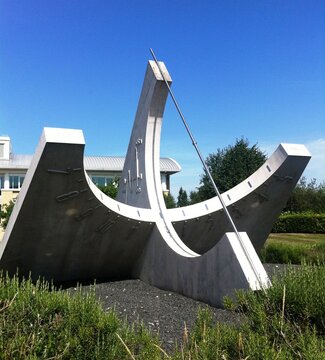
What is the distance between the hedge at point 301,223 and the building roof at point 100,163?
1725 centimetres

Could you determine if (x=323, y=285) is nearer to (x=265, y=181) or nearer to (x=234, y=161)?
(x=265, y=181)

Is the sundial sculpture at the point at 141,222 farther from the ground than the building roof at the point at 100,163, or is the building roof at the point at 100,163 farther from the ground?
the building roof at the point at 100,163

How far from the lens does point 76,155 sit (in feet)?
24.0

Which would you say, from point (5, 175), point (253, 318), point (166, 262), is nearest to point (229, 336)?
point (253, 318)

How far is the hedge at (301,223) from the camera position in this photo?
27.4 m

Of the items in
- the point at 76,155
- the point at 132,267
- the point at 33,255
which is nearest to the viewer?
the point at 76,155

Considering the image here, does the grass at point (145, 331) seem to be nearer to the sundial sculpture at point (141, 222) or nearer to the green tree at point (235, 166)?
the sundial sculpture at point (141, 222)

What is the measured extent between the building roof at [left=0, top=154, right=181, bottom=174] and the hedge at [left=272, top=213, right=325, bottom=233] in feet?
56.6

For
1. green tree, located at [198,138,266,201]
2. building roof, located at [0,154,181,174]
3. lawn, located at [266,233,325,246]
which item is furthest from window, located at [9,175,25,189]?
lawn, located at [266,233,325,246]

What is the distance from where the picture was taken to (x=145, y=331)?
409 centimetres

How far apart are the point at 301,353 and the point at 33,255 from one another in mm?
6621

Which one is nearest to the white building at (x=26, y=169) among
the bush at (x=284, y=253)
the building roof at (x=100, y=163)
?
the building roof at (x=100, y=163)

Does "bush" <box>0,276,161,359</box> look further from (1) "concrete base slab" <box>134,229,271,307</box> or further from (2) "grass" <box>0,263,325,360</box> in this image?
(1) "concrete base slab" <box>134,229,271,307</box>

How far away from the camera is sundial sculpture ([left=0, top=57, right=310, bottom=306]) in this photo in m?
7.40
